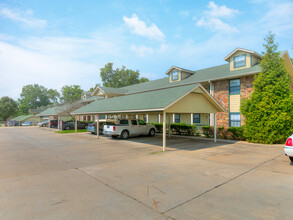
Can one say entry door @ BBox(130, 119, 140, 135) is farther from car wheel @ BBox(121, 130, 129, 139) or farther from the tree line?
the tree line

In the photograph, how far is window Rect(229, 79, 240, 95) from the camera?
1767 centimetres

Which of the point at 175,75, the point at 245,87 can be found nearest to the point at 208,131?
the point at 245,87

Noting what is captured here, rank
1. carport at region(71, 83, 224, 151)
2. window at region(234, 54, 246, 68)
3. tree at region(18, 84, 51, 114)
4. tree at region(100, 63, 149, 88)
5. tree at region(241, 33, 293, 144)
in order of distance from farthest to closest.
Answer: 1. tree at region(18, 84, 51, 114)
2. tree at region(100, 63, 149, 88)
3. window at region(234, 54, 246, 68)
4. tree at region(241, 33, 293, 144)
5. carport at region(71, 83, 224, 151)

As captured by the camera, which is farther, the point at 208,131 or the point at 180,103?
the point at 208,131

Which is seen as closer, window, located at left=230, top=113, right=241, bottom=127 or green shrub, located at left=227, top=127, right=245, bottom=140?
green shrub, located at left=227, top=127, right=245, bottom=140

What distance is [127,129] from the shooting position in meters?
16.2

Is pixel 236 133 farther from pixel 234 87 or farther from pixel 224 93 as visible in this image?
pixel 234 87

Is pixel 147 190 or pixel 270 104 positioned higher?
pixel 270 104

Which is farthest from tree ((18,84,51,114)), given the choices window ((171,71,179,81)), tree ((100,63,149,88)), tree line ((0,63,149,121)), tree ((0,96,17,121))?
window ((171,71,179,81))

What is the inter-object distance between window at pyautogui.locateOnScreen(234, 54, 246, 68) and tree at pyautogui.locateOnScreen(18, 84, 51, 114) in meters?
102

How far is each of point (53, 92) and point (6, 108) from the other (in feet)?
107

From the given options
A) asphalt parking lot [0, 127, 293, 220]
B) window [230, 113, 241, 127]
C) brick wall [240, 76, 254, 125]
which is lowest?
asphalt parking lot [0, 127, 293, 220]

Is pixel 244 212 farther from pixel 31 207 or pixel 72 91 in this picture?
pixel 72 91

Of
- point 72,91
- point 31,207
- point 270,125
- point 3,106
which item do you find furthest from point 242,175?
point 3,106
